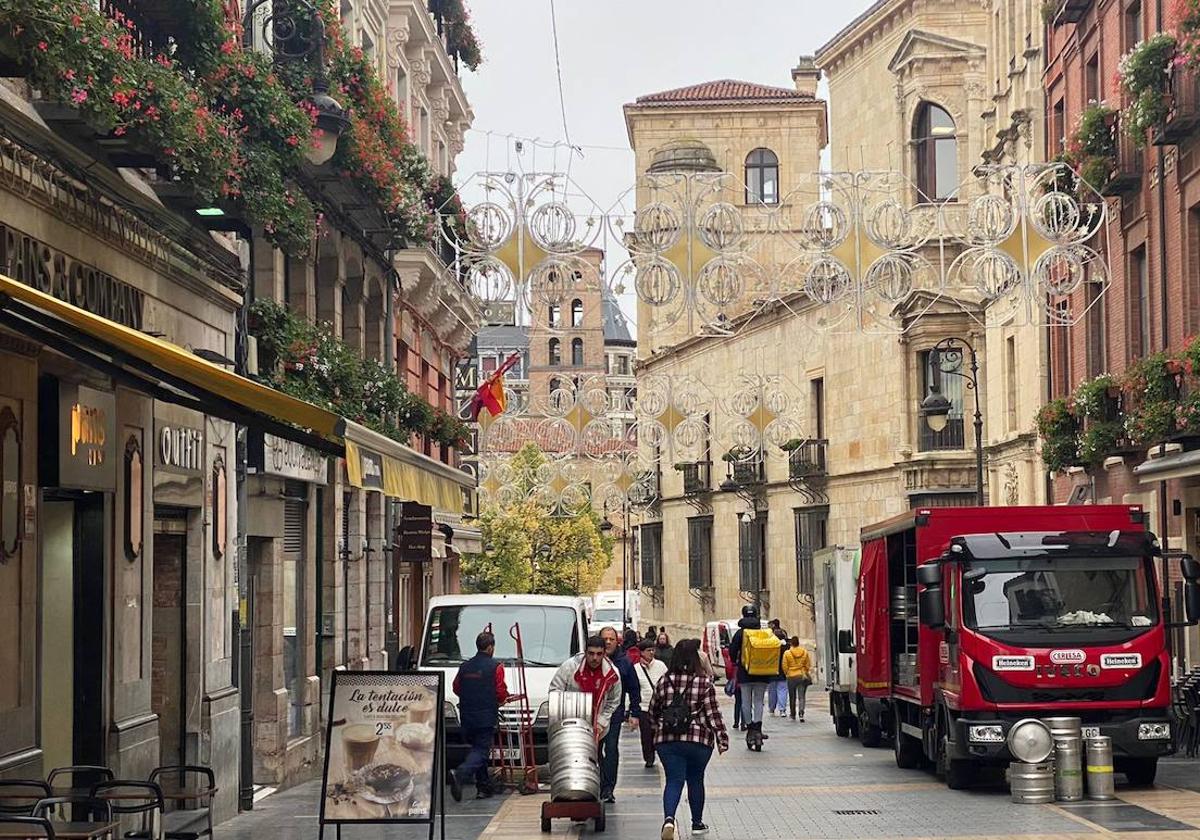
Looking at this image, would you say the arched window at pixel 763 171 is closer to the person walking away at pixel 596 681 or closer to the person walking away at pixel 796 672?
the person walking away at pixel 796 672

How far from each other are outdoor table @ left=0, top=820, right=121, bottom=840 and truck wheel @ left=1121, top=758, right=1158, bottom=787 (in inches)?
474

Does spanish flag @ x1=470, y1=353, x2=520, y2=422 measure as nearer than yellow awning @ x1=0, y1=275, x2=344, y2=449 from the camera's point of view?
No

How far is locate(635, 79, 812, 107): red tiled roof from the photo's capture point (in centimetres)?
7612

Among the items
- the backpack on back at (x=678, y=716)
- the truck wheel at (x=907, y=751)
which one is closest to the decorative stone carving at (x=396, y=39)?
the truck wheel at (x=907, y=751)

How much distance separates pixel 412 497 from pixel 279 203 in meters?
2.81

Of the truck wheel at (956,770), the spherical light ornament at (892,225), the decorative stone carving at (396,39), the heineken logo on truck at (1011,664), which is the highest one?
the decorative stone carving at (396,39)

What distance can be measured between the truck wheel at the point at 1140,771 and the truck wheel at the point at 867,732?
727cm

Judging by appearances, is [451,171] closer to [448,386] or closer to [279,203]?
[448,386]

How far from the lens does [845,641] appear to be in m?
29.9

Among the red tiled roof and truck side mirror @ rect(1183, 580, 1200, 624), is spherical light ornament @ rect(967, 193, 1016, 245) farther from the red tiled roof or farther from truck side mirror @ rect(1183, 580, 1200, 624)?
the red tiled roof

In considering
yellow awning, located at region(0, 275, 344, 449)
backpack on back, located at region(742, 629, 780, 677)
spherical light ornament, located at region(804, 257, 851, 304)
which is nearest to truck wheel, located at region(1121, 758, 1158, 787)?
spherical light ornament, located at region(804, 257, 851, 304)

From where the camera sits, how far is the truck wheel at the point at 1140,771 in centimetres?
2034

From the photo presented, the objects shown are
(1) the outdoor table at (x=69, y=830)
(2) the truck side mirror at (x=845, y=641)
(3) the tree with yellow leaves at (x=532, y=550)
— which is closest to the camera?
(1) the outdoor table at (x=69, y=830)

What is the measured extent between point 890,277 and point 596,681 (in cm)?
867
